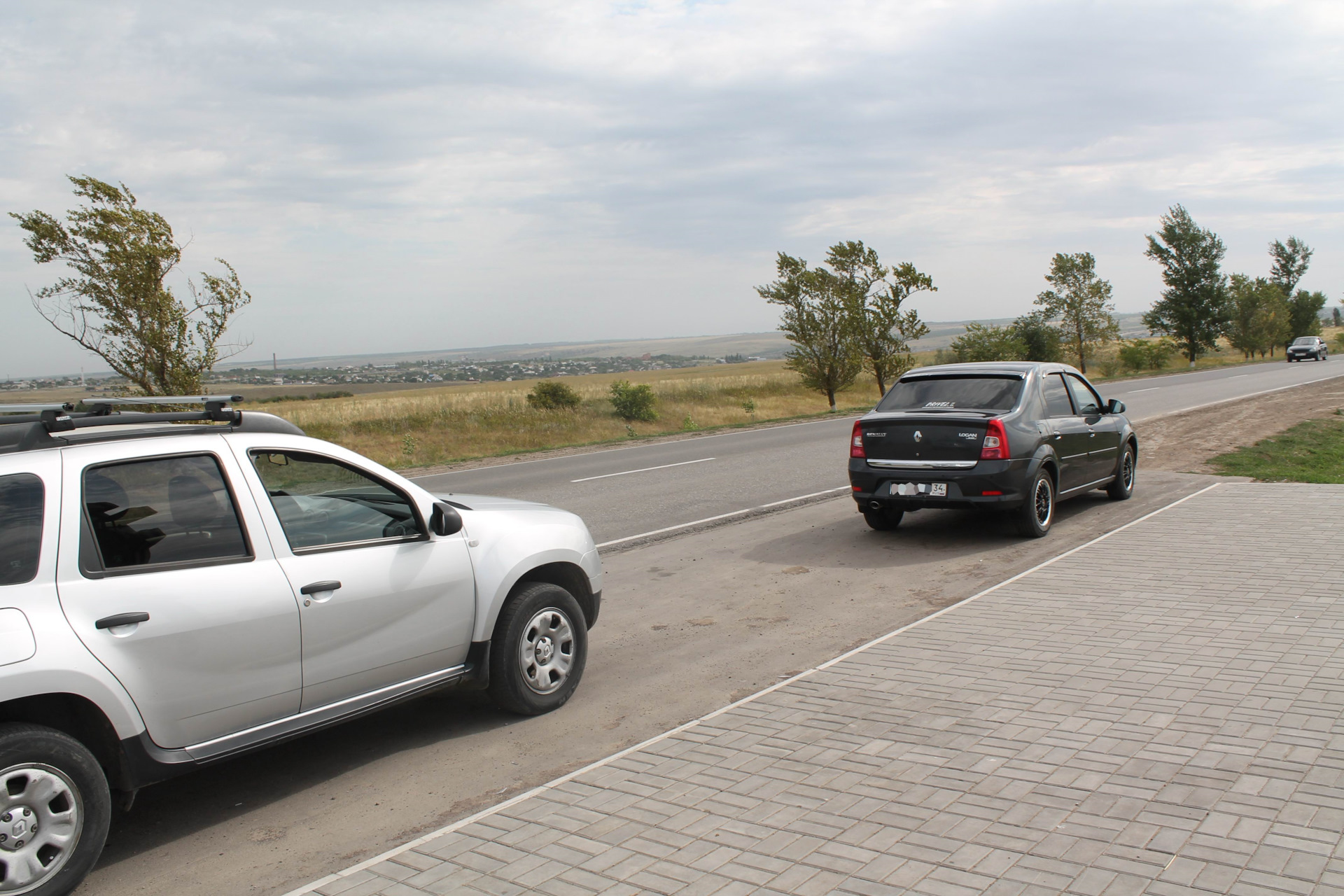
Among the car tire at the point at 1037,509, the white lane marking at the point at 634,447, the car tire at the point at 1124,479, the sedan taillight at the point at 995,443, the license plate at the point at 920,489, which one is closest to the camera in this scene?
the sedan taillight at the point at 995,443

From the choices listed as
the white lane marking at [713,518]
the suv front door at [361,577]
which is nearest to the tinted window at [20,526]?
the suv front door at [361,577]

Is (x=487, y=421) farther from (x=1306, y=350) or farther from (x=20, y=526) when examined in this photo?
(x=1306, y=350)

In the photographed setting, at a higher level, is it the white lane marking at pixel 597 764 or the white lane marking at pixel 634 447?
the white lane marking at pixel 634 447

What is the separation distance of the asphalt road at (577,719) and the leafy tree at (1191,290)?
209 feet

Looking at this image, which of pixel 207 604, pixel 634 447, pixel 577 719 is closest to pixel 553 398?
pixel 634 447

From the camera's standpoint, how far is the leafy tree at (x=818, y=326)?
3534 cm

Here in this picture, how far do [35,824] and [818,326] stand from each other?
33.6 metres

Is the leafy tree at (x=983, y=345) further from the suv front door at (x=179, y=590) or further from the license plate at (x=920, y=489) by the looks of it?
the suv front door at (x=179, y=590)

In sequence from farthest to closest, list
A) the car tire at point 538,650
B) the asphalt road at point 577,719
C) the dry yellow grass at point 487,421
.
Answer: the dry yellow grass at point 487,421 < the car tire at point 538,650 < the asphalt road at point 577,719

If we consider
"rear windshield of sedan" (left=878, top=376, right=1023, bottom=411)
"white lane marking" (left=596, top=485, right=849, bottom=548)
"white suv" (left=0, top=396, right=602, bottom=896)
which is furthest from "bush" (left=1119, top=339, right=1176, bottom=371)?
"white suv" (left=0, top=396, right=602, bottom=896)

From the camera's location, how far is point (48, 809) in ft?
11.1

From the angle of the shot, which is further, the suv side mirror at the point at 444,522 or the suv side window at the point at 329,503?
the suv side mirror at the point at 444,522

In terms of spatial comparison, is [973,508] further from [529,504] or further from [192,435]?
[192,435]

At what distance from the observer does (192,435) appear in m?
4.20
